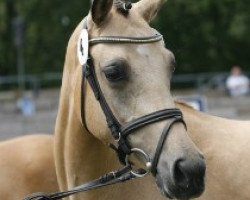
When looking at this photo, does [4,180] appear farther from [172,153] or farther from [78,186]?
[172,153]

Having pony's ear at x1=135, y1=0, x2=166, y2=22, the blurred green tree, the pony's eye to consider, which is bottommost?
the blurred green tree

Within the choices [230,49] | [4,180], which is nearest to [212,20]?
[230,49]

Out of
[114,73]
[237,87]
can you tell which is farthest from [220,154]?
[237,87]

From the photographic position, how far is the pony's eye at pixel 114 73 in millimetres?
4016

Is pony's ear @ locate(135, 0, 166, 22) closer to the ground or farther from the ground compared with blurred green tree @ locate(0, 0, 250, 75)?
farther from the ground

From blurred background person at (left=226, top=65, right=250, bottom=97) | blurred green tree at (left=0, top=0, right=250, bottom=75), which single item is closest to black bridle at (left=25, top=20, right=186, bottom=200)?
blurred background person at (left=226, top=65, right=250, bottom=97)

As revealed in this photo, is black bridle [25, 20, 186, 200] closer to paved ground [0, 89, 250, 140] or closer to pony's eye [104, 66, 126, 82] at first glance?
pony's eye [104, 66, 126, 82]

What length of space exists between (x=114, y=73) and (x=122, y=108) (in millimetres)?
210

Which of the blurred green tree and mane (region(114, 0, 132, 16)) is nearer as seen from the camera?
mane (region(114, 0, 132, 16))

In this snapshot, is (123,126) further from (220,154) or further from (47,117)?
(47,117)

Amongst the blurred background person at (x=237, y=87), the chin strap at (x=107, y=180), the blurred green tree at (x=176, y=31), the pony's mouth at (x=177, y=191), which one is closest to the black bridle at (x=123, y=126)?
the chin strap at (x=107, y=180)

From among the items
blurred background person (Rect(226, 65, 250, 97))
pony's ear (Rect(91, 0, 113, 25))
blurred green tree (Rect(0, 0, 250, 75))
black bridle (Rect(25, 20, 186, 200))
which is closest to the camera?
black bridle (Rect(25, 20, 186, 200))

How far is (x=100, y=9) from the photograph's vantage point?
164 inches

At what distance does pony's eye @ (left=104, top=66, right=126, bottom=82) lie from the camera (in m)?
4.02
